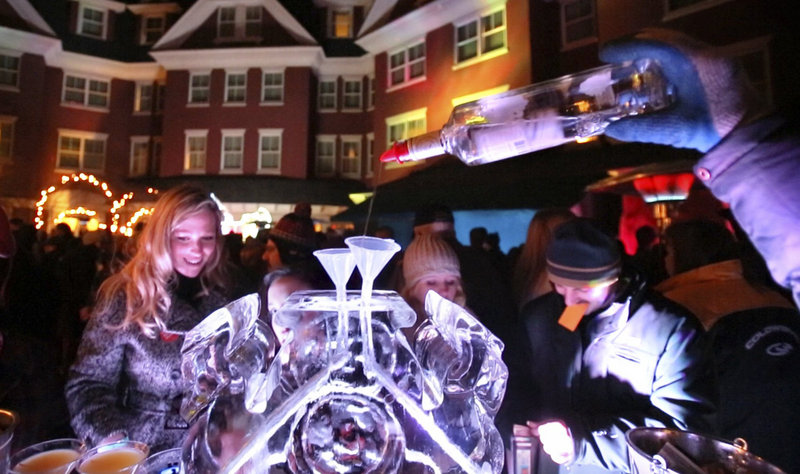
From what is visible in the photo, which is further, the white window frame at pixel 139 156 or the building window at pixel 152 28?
the building window at pixel 152 28

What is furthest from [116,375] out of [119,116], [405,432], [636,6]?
[119,116]

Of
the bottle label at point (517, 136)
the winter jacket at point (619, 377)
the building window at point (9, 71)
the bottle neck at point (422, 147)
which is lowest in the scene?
the winter jacket at point (619, 377)

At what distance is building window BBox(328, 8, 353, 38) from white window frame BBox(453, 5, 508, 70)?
21.4ft

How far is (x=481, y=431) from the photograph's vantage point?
681 millimetres

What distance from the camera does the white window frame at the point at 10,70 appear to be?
12547 millimetres

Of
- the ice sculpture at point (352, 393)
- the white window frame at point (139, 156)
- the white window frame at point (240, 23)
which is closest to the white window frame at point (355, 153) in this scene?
the white window frame at point (240, 23)

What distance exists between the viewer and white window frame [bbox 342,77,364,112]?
15.1 meters

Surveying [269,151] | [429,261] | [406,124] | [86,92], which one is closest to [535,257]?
[429,261]

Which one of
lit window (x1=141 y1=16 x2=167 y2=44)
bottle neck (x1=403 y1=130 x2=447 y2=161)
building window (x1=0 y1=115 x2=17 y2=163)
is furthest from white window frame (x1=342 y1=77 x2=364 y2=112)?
bottle neck (x1=403 y1=130 x2=447 y2=161)

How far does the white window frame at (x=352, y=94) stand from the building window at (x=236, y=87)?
10.6ft

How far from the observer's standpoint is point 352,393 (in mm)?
635

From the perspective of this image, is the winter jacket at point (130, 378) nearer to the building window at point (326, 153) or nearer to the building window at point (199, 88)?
the building window at point (326, 153)

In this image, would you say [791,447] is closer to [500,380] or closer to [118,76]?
[500,380]

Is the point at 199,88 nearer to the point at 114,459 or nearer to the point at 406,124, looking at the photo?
the point at 406,124
